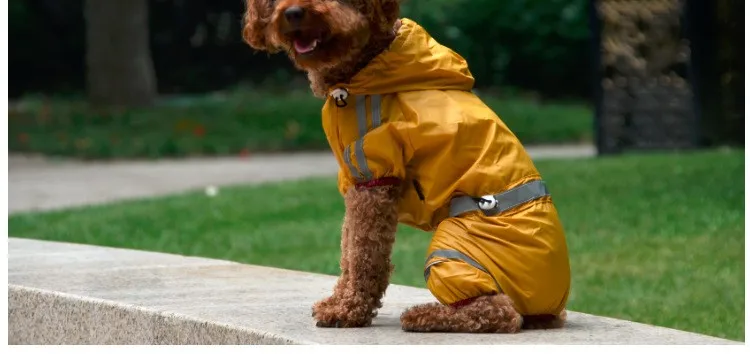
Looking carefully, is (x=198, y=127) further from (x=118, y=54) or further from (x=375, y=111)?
(x=375, y=111)

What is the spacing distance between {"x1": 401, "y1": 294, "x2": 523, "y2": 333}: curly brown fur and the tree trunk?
15829 mm

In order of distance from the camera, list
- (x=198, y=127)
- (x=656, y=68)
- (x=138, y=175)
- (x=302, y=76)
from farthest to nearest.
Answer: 1. (x=302, y=76)
2. (x=198, y=127)
3. (x=656, y=68)
4. (x=138, y=175)

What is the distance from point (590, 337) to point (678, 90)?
10401mm

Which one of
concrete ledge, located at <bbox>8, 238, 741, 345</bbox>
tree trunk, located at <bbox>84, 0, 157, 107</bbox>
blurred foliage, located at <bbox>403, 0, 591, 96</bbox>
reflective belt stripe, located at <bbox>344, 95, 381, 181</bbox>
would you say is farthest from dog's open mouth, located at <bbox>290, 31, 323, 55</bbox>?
blurred foliage, located at <bbox>403, 0, 591, 96</bbox>

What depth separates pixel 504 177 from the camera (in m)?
4.55

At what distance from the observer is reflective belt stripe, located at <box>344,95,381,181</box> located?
4547mm

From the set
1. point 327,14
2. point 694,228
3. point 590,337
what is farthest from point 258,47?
point 694,228

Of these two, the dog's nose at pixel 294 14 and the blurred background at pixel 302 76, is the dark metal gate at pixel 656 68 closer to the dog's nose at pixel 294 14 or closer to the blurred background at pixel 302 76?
the blurred background at pixel 302 76

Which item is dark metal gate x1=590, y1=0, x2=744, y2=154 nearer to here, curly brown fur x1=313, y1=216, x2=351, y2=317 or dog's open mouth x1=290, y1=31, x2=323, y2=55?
curly brown fur x1=313, y1=216, x2=351, y2=317

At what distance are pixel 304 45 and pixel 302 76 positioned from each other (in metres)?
21.6

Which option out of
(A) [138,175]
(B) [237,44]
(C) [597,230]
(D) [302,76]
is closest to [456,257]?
(C) [597,230]

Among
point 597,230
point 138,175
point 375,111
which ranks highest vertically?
point 375,111

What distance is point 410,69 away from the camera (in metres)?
4.59
